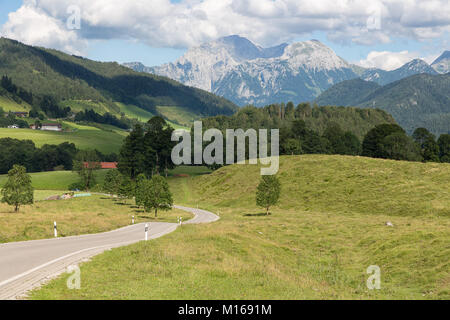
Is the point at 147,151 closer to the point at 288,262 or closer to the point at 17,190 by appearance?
the point at 17,190

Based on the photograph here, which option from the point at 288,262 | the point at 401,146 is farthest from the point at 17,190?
the point at 401,146

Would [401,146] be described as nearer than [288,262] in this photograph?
No

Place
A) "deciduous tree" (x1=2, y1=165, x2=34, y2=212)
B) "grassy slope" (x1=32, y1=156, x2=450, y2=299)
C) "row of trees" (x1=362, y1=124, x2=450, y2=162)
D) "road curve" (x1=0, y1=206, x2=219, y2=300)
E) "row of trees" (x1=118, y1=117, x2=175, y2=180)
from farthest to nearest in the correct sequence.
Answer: "row of trees" (x1=362, y1=124, x2=450, y2=162) < "row of trees" (x1=118, y1=117, x2=175, y2=180) < "deciduous tree" (x1=2, y1=165, x2=34, y2=212) < "grassy slope" (x1=32, y1=156, x2=450, y2=299) < "road curve" (x1=0, y1=206, x2=219, y2=300)

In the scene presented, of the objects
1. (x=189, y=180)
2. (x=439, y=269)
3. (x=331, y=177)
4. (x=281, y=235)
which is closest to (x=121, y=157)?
(x=189, y=180)

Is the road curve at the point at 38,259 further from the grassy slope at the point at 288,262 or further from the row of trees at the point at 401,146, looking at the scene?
the row of trees at the point at 401,146

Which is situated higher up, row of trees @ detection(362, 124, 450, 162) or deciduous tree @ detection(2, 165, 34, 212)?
row of trees @ detection(362, 124, 450, 162)

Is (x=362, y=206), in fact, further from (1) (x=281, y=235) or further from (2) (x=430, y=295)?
(2) (x=430, y=295)

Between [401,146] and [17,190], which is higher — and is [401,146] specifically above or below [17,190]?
above

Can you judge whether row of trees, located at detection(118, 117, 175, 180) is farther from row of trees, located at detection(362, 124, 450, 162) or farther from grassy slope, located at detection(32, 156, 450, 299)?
grassy slope, located at detection(32, 156, 450, 299)

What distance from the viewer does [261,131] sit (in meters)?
178

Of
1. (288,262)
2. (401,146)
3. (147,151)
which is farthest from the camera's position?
(147,151)

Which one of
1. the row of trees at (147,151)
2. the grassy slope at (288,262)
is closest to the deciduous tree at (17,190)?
the grassy slope at (288,262)

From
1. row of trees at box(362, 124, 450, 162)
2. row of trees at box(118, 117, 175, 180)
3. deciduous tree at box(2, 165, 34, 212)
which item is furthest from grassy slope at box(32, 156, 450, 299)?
row of trees at box(118, 117, 175, 180)
